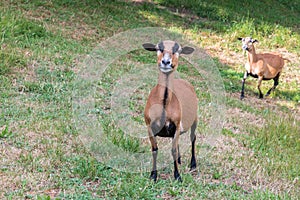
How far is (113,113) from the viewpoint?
24.1ft

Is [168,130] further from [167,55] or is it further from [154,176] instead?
[167,55]

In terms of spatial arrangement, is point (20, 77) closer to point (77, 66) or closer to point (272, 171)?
point (77, 66)

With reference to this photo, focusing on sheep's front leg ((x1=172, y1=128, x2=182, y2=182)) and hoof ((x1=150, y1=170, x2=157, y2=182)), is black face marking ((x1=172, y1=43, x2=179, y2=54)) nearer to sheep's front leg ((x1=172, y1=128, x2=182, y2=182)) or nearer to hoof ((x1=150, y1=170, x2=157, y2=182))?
sheep's front leg ((x1=172, y1=128, x2=182, y2=182))

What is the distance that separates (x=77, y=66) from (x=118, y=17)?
4917 mm

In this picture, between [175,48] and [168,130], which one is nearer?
[175,48]

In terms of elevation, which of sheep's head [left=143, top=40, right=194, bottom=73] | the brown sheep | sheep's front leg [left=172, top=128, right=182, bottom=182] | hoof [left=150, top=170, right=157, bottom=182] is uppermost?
sheep's head [left=143, top=40, right=194, bottom=73]

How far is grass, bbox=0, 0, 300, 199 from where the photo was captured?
511 cm

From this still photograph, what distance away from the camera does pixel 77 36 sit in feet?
39.0

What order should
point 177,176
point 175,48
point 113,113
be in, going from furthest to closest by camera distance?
point 113,113 → point 177,176 → point 175,48

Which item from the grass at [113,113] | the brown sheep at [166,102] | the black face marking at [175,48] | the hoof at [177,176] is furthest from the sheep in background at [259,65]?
the black face marking at [175,48]

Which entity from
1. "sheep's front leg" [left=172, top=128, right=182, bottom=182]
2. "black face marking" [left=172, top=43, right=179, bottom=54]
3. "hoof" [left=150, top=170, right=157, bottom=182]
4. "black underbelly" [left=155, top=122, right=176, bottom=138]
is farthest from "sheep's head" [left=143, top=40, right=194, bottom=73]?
"hoof" [left=150, top=170, right=157, bottom=182]

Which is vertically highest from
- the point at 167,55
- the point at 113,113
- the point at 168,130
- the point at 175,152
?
the point at 167,55

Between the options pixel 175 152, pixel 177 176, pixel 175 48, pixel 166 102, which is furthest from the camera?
pixel 177 176

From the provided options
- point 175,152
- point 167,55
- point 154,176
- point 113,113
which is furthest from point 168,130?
point 113,113
